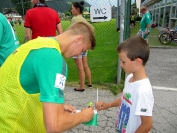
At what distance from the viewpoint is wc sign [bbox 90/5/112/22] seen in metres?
4.05

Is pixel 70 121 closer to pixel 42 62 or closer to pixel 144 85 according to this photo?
pixel 42 62

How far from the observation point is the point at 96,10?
161 inches

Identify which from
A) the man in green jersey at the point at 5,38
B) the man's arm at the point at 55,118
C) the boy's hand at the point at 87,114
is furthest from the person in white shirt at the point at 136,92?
the man in green jersey at the point at 5,38

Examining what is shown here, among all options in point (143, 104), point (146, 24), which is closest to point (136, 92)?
point (143, 104)

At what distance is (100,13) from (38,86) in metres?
3.19

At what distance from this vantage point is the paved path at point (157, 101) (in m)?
2.95

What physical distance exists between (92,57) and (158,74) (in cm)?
273

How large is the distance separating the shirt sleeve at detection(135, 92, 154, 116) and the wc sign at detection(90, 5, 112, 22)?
2833 mm

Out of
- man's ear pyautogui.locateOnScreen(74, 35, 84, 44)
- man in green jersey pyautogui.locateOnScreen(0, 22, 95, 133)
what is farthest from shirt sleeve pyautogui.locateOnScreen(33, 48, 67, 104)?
man's ear pyautogui.locateOnScreen(74, 35, 84, 44)

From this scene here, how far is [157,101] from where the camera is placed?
148 inches

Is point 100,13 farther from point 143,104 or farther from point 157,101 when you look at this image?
point 143,104

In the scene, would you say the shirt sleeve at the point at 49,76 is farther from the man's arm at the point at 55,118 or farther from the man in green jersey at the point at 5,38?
the man in green jersey at the point at 5,38

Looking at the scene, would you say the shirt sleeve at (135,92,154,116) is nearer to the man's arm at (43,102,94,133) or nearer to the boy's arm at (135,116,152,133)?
the boy's arm at (135,116,152,133)

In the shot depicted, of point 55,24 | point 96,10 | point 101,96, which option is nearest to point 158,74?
point 101,96
